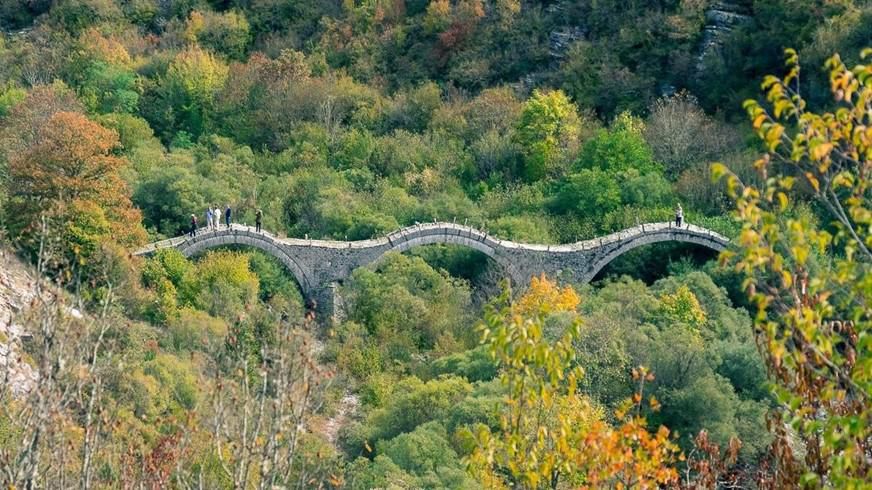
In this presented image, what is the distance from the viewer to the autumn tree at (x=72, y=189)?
39.7 metres

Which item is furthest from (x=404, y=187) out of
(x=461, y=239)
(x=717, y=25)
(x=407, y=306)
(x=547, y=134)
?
(x=717, y=25)

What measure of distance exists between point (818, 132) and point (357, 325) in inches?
1219

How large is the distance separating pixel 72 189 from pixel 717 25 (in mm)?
24876

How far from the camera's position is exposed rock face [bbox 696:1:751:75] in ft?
171

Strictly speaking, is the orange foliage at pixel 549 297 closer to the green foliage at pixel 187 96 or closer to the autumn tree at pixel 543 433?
the green foliage at pixel 187 96

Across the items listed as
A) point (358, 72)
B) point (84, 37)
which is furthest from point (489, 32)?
point (84, 37)

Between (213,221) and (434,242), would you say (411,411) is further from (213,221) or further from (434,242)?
(213,221)

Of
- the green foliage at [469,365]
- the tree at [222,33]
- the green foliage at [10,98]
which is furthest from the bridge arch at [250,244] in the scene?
the tree at [222,33]

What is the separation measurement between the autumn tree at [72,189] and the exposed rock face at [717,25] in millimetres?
22267

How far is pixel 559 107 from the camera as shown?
5109 cm

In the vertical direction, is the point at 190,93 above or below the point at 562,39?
below

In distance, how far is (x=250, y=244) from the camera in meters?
44.0

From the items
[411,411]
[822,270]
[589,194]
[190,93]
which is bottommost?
[190,93]

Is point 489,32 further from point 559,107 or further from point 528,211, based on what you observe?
point 528,211
